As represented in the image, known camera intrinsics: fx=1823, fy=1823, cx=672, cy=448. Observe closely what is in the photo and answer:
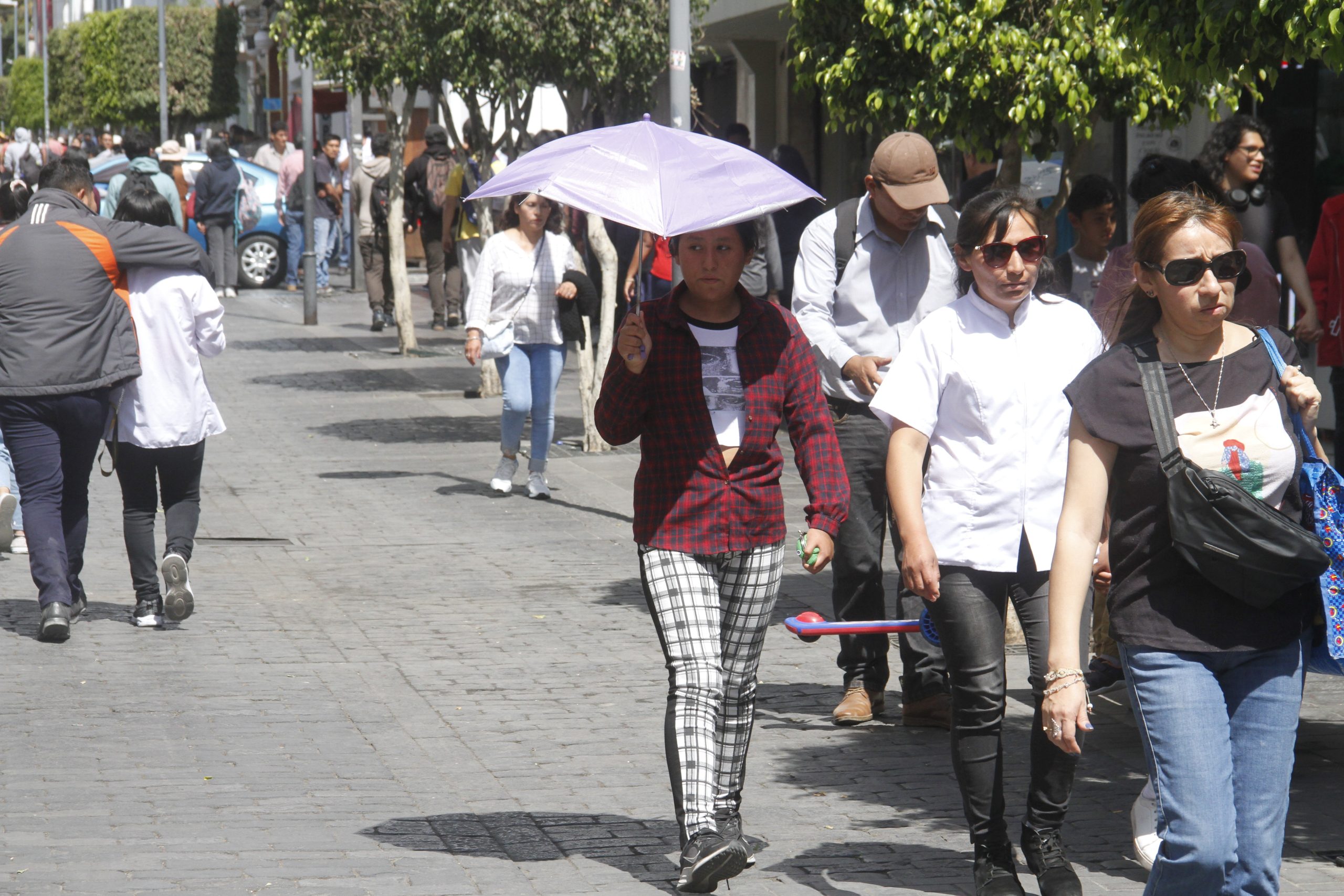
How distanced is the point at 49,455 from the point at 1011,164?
4566mm

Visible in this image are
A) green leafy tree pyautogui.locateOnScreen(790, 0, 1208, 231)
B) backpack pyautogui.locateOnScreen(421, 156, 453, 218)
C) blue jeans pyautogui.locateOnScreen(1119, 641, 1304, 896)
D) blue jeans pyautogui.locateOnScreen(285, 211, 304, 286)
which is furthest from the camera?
blue jeans pyautogui.locateOnScreen(285, 211, 304, 286)

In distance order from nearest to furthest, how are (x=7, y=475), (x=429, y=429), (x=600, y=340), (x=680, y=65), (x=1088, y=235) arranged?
(x=1088, y=235) → (x=680, y=65) → (x=7, y=475) → (x=600, y=340) → (x=429, y=429)

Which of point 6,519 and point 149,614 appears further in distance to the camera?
point 6,519

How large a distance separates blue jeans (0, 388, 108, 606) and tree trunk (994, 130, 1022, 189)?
4245mm

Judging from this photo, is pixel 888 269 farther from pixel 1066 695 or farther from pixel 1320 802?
pixel 1066 695

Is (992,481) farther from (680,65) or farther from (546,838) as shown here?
(680,65)

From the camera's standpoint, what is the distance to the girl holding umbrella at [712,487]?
4625 millimetres

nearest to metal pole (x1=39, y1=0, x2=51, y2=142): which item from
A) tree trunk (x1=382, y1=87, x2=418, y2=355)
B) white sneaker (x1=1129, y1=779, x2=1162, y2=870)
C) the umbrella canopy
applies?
tree trunk (x1=382, y1=87, x2=418, y2=355)

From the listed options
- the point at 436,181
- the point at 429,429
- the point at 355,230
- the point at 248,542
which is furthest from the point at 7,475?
the point at 355,230

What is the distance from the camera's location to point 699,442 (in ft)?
15.4

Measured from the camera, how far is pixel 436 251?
2073cm

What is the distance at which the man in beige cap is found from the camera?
611cm

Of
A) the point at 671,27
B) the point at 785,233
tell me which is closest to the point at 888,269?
the point at 671,27

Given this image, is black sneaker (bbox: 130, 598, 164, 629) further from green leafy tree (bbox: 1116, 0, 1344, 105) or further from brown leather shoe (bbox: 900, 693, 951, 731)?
green leafy tree (bbox: 1116, 0, 1344, 105)
